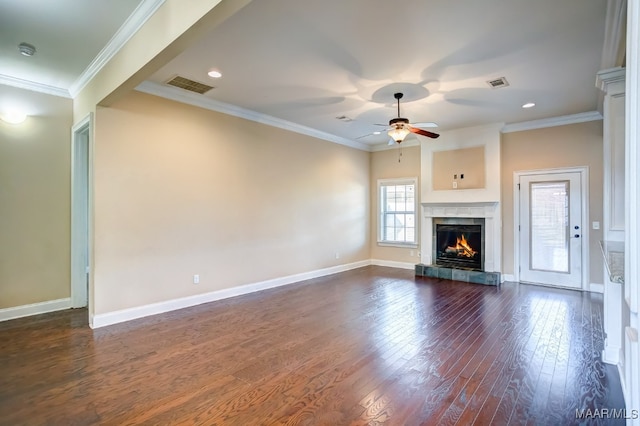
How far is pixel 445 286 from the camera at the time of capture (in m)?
5.99

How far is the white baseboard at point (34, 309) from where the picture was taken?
162 inches

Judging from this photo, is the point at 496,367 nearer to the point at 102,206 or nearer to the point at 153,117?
the point at 102,206

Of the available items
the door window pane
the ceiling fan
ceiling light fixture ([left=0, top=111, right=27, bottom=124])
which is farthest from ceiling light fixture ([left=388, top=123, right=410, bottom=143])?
ceiling light fixture ([left=0, top=111, right=27, bottom=124])

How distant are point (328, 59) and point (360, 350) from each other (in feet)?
10.3

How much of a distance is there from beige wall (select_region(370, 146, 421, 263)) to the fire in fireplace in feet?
1.97

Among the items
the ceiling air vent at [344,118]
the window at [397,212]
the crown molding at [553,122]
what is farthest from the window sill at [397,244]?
the ceiling air vent at [344,118]

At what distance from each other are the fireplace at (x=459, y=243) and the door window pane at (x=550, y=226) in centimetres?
92

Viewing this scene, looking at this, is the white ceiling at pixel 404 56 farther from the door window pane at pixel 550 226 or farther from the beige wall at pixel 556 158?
the door window pane at pixel 550 226

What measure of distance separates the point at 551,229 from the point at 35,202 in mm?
8293

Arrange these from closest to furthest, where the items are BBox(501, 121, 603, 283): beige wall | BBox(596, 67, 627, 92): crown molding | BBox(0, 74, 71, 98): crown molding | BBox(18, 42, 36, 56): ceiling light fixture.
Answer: BBox(596, 67, 627, 92): crown molding → BBox(18, 42, 36, 56): ceiling light fixture → BBox(0, 74, 71, 98): crown molding → BBox(501, 121, 603, 283): beige wall

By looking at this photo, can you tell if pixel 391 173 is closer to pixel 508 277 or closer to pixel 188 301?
pixel 508 277

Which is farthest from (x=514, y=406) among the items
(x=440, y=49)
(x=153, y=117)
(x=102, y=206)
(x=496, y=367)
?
(x=153, y=117)

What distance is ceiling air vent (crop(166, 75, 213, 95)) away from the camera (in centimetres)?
415

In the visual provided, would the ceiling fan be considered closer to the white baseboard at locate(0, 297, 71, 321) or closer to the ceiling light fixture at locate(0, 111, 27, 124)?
the ceiling light fixture at locate(0, 111, 27, 124)
